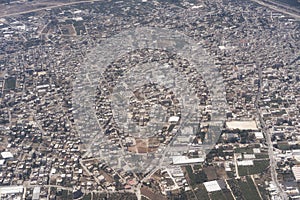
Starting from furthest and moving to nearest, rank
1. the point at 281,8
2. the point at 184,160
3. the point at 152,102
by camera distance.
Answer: the point at 281,8, the point at 152,102, the point at 184,160

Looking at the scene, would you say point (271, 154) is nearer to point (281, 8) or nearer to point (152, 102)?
point (152, 102)

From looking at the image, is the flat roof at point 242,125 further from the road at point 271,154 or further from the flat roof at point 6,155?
the flat roof at point 6,155

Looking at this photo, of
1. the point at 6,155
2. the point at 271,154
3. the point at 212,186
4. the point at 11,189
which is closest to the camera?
the point at 212,186

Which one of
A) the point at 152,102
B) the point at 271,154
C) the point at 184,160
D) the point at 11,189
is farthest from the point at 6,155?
the point at 271,154

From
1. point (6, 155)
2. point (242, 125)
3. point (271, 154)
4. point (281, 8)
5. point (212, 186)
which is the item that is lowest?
point (6, 155)

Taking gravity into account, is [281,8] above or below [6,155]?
above

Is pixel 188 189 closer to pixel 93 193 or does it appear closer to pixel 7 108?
pixel 93 193

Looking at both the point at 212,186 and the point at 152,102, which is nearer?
the point at 212,186

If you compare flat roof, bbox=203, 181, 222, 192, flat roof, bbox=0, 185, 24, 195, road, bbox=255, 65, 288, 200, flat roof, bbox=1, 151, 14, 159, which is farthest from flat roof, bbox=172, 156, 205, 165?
flat roof, bbox=1, 151, 14, 159
